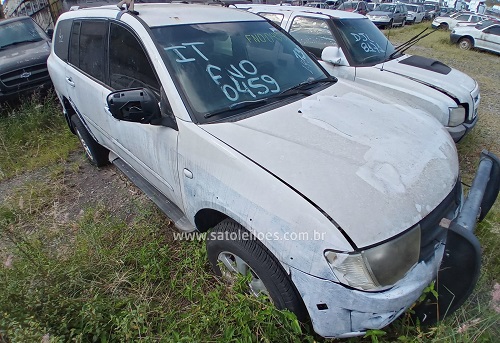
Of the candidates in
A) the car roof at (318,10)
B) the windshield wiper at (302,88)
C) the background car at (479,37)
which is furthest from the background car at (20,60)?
the background car at (479,37)

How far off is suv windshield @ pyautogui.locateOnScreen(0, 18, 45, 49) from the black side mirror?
616 cm

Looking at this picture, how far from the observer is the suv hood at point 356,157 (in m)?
1.42

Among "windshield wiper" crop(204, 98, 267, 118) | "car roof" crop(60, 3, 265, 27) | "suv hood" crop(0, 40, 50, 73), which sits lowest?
"suv hood" crop(0, 40, 50, 73)

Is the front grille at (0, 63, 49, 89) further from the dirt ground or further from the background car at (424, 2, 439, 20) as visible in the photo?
the background car at (424, 2, 439, 20)

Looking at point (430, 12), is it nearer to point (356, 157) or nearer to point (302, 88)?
point (302, 88)

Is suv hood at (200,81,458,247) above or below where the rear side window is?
below

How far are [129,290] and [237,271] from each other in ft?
2.78

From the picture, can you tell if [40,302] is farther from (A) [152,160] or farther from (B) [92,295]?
(A) [152,160]

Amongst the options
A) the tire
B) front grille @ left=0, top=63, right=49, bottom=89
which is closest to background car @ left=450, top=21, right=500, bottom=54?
the tire

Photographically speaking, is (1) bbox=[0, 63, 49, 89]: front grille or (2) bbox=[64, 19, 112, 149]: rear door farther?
(1) bbox=[0, 63, 49, 89]: front grille

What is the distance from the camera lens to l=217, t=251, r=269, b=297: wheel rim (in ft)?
6.02

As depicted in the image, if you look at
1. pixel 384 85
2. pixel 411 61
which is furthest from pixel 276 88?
pixel 411 61

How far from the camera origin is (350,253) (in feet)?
4.38

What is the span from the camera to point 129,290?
7.13ft
